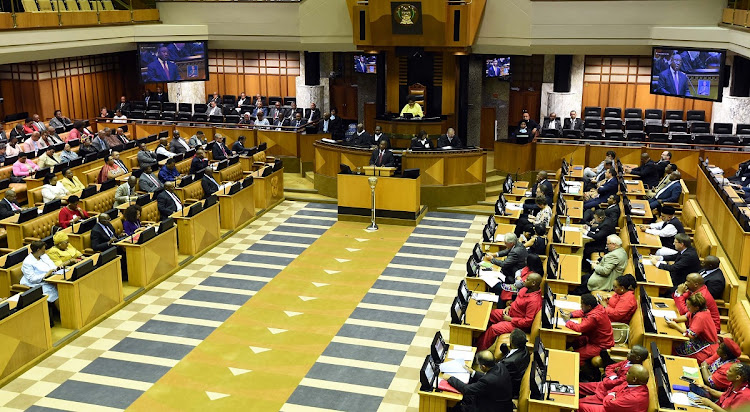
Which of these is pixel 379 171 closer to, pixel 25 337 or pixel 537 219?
pixel 537 219

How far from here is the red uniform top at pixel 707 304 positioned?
8211 mm

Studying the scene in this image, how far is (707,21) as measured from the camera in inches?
691

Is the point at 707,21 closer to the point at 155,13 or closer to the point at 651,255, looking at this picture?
the point at 651,255

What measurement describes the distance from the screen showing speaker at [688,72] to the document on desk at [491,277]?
29.8 feet

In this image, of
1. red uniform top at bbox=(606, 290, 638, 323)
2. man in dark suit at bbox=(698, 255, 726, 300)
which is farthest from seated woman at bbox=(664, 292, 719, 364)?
man in dark suit at bbox=(698, 255, 726, 300)

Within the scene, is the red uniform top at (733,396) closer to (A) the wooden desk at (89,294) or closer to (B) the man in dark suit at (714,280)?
(B) the man in dark suit at (714,280)

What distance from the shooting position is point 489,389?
21.9 ft

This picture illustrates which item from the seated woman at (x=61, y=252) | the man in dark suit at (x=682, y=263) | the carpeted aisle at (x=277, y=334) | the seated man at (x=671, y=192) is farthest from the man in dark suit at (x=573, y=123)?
the seated woman at (x=61, y=252)

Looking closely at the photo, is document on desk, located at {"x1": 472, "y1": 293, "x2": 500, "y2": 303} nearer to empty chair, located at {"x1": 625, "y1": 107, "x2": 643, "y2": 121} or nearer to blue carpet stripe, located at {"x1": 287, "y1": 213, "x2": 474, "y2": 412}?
blue carpet stripe, located at {"x1": 287, "y1": 213, "x2": 474, "y2": 412}

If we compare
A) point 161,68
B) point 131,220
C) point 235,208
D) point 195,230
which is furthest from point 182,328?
point 161,68

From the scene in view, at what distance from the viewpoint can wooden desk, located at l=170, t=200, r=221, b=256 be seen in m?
12.7

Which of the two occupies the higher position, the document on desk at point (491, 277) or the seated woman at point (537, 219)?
the seated woman at point (537, 219)

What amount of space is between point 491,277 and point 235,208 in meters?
6.43

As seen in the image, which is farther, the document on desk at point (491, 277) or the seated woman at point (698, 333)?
the document on desk at point (491, 277)
